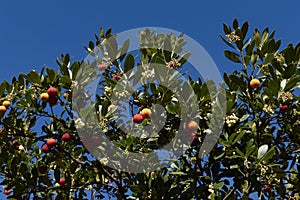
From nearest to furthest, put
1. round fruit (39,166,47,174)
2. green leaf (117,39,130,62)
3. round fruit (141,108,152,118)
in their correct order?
round fruit (141,108,152,118), green leaf (117,39,130,62), round fruit (39,166,47,174)

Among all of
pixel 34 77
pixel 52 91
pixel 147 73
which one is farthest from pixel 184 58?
pixel 34 77

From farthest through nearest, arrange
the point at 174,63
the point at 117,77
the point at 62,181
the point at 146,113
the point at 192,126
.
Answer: the point at 62,181 < the point at 117,77 < the point at 174,63 < the point at 146,113 < the point at 192,126

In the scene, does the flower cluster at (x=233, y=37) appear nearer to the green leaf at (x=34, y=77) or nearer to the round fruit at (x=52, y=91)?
the round fruit at (x=52, y=91)

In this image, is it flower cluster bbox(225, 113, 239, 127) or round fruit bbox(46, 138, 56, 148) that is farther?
round fruit bbox(46, 138, 56, 148)

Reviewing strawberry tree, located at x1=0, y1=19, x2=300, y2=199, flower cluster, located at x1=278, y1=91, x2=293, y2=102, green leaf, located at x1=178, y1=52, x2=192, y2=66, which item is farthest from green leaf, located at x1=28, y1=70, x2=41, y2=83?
flower cluster, located at x1=278, y1=91, x2=293, y2=102

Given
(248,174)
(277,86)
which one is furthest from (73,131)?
(277,86)

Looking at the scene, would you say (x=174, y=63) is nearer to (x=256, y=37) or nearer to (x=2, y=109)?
(x=256, y=37)

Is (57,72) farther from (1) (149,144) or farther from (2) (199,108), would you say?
(2) (199,108)

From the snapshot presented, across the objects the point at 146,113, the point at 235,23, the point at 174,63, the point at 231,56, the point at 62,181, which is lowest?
the point at 62,181

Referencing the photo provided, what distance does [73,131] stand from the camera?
4156 millimetres

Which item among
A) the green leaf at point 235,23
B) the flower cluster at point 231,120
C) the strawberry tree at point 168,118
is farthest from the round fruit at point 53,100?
the green leaf at point 235,23

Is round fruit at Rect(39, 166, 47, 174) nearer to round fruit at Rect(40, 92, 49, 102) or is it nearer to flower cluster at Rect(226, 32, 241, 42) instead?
round fruit at Rect(40, 92, 49, 102)

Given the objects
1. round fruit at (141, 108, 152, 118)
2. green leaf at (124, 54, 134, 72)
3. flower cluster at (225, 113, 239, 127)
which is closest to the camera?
flower cluster at (225, 113, 239, 127)

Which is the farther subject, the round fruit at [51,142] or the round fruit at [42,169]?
the round fruit at [42,169]
